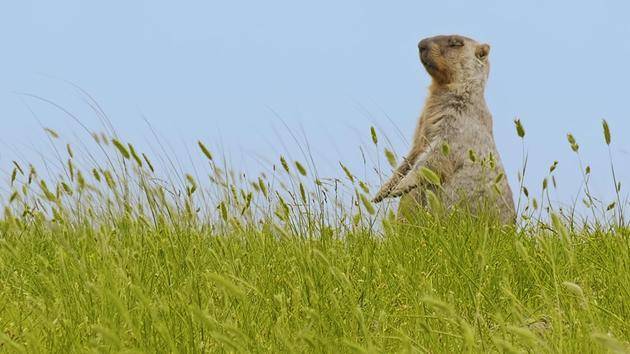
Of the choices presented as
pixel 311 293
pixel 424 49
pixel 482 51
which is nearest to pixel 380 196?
pixel 424 49

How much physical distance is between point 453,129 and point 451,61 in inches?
27.9

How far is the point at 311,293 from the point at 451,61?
16.2 feet

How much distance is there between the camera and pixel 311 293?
305 centimetres

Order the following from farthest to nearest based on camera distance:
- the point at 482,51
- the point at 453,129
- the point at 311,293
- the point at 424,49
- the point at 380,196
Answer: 1. the point at 482,51
2. the point at 424,49
3. the point at 453,129
4. the point at 380,196
5. the point at 311,293

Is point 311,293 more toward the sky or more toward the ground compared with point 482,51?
more toward the ground

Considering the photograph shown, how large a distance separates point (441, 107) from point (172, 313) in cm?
470

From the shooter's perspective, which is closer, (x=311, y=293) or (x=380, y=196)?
(x=311, y=293)

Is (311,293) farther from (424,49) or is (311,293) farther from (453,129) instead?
(424,49)

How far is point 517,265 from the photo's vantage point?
15.6ft

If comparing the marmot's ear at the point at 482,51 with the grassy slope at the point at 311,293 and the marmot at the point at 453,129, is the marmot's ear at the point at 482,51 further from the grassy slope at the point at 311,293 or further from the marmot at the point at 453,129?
the grassy slope at the point at 311,293

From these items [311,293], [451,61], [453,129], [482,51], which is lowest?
[311,293]

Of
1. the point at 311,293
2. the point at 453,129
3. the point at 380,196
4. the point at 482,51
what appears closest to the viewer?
the point at 311,293

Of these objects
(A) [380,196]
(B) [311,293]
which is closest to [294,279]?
(B) [311,293]

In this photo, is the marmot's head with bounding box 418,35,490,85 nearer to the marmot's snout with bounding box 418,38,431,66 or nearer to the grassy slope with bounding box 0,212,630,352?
the marmot's snout with bounding box 418,38,431,66
